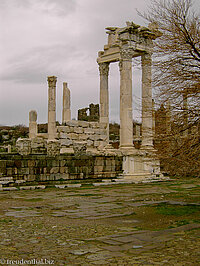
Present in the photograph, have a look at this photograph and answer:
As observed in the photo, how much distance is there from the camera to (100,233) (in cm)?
601

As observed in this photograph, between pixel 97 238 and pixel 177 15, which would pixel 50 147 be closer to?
pixel 177 15

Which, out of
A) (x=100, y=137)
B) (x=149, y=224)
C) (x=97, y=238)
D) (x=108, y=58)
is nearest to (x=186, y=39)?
(x=149, y=224)

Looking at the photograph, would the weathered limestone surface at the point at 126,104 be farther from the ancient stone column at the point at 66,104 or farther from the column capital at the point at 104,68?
the ancient stone column at the point at 66,104

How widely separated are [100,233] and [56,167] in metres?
9.85

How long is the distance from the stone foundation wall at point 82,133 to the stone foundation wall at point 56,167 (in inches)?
102

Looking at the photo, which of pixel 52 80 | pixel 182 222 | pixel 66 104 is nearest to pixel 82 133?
pixel 66 104

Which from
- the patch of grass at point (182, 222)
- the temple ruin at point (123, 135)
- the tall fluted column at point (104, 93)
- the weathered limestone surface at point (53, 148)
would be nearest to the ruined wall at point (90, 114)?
the tall fluted column at point (104, 93)

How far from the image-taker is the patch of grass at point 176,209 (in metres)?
8.08

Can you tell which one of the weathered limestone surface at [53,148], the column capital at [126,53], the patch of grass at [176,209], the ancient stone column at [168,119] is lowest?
the patch of grass at [176,209]

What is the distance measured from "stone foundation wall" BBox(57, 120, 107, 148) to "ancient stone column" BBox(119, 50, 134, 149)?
55.1 inches

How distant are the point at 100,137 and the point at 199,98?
1420 cm

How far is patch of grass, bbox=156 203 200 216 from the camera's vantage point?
808 cm

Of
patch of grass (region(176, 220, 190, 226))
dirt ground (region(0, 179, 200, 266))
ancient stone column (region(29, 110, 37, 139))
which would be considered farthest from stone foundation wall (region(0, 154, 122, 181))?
ancient stone column (region(29, 110, 37, 139))

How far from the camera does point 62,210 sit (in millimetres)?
8688
